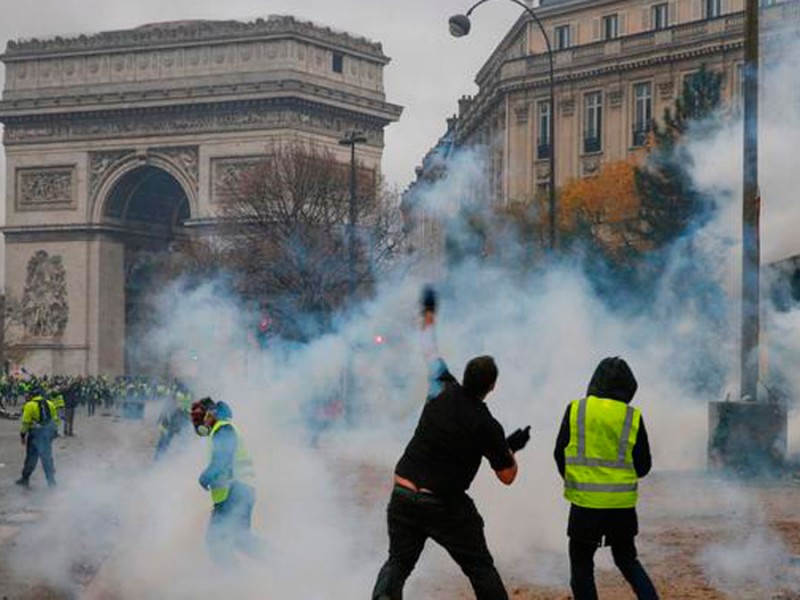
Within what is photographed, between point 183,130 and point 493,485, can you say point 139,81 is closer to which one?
point 183,130

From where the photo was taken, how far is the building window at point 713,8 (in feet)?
175

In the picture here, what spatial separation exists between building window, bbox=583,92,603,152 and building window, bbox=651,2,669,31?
373cm

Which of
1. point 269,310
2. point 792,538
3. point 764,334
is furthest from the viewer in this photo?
point 269,310

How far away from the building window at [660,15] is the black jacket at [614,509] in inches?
1912

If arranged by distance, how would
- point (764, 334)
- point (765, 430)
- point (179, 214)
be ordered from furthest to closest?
point (179, 214) < point (764, 334) < point (765, 430)

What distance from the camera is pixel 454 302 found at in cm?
2092

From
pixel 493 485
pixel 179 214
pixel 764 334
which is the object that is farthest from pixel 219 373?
pixel 179 214

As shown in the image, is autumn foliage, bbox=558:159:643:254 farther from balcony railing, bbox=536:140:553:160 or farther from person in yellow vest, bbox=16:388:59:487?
balcony railing, bbox=536:140:553:160

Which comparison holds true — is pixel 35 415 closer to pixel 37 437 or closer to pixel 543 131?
pixel 37 437

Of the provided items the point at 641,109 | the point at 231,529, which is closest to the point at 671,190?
the point at 231,529

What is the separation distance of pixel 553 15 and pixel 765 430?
43.1 meters

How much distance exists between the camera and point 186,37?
76375 mm

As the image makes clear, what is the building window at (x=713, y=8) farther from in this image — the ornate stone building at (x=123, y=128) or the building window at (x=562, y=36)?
the ornate stone building at (x=123, y=128)

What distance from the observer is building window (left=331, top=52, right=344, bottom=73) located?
7638 centimetres
